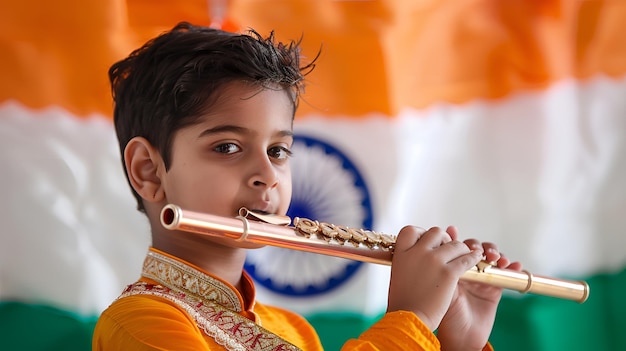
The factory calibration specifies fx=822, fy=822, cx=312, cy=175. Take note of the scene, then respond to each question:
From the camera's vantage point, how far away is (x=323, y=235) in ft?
3.18

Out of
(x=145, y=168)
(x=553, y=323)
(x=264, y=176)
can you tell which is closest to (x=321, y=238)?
(x=264, y=176)

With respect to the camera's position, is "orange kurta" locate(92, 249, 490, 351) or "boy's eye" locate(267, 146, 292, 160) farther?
"boy's eye" locate(267, 146, 292, 160)

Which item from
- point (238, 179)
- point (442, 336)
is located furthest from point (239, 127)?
point (442, 336)

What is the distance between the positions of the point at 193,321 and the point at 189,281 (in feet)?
0.21

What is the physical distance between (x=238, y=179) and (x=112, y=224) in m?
0.56

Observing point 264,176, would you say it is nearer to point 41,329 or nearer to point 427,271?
point 427,271

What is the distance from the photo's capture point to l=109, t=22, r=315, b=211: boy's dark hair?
A: 99 cm

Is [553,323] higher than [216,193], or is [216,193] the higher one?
[216,193]

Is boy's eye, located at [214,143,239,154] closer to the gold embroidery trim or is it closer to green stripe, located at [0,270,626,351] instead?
the gold embroidery trim

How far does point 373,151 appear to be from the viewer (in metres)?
1.56

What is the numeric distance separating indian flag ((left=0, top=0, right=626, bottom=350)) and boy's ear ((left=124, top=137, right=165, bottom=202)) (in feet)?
1.41

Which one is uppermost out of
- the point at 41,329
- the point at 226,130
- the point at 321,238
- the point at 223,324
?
the point at 226,130

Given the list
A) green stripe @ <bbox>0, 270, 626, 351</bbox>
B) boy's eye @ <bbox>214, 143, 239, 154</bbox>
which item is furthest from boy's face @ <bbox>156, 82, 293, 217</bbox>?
green stripe @ <bbox>0, 270, 626, 351</bbox>

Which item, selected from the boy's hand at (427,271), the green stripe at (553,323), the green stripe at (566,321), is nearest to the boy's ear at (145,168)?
the boy's hand at (427,271)
